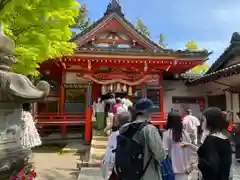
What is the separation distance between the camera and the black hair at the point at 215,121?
108 inches

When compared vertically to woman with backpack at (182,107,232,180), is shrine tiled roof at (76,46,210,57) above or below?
Answer: above

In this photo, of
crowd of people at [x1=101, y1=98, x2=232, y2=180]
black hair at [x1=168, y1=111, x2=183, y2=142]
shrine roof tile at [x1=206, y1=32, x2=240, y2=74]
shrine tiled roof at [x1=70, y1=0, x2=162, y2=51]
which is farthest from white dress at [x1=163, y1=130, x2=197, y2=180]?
shrine roof tile at [x1=206, y1=32, x2=240, y2=74]

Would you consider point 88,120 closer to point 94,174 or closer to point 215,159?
point 94,174

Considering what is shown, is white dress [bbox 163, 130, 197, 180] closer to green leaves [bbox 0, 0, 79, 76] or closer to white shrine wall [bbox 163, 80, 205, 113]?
green leaves [bbox 0, 0, 79, 76]

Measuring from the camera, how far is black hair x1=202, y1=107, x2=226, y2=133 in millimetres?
2736

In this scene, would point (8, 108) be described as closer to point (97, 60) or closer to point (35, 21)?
point (35, 21)

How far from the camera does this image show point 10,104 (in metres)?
2.48

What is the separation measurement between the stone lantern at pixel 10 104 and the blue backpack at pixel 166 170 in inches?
71.9

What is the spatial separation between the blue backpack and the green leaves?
3.78m

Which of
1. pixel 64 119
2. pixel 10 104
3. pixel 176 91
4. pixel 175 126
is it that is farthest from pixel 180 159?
pixel 176 91

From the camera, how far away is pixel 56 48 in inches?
269

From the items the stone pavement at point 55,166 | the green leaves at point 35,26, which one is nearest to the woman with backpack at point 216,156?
the green leaves at point 35,26

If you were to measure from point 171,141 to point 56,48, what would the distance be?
4445 millimetres

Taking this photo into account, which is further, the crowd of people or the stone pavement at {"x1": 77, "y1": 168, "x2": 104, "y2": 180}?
the stone pavement at {"x1": 77, "y1": 168, "x2": 104, "y2": 180}
